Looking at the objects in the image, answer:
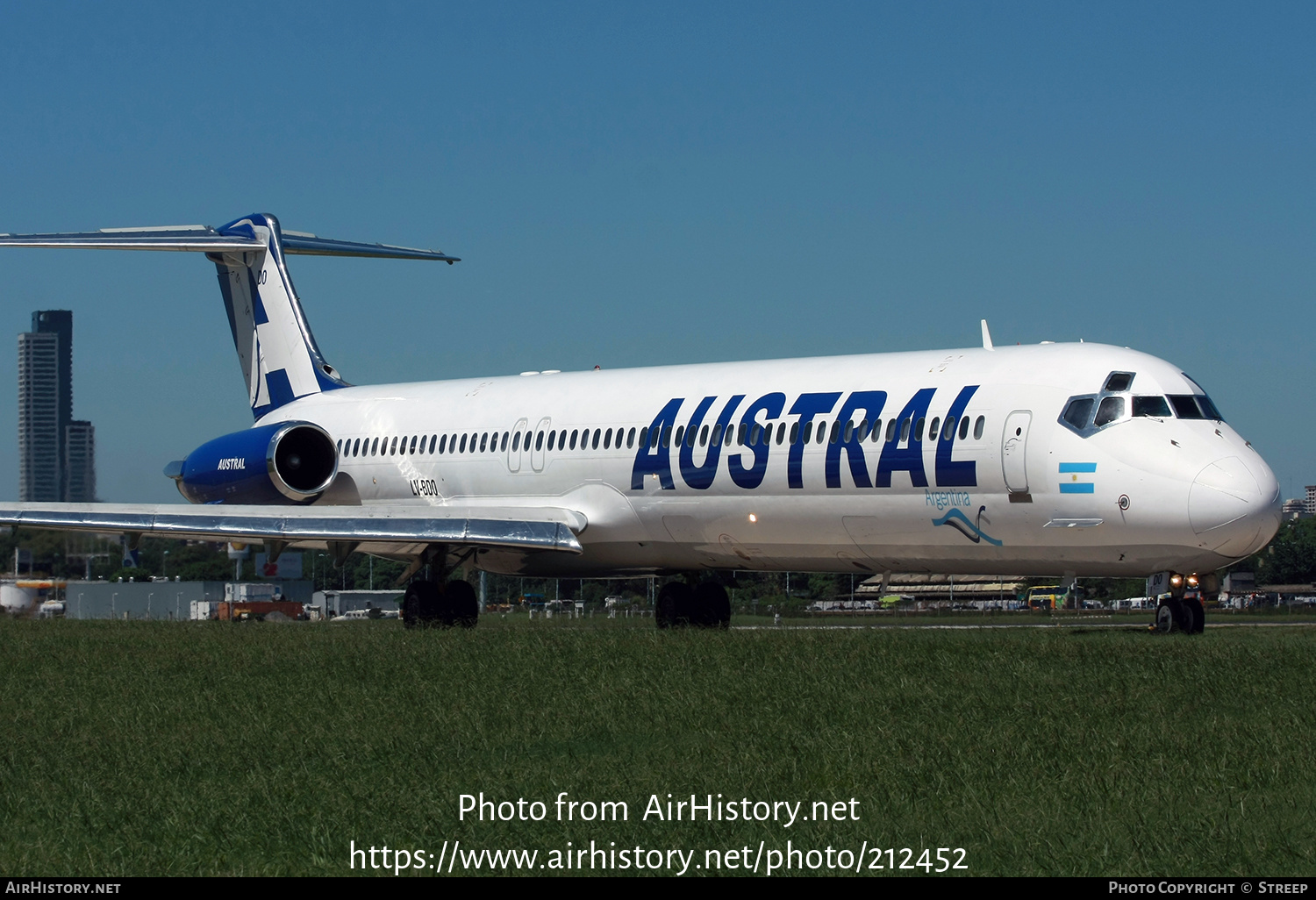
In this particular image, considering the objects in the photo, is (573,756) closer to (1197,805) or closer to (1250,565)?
(1197,805)

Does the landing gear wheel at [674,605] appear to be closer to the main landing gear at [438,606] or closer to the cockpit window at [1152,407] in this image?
the main landing gear at [438,606]

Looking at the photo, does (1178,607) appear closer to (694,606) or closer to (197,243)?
(694,606)

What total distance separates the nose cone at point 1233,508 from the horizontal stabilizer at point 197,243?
725 inches

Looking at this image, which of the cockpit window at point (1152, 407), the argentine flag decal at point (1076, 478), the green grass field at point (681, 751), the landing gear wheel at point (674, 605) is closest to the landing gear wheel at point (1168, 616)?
the green grass field at point (681, 751)

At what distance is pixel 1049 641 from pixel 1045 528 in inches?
52.4

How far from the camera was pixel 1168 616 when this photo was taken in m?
19.1

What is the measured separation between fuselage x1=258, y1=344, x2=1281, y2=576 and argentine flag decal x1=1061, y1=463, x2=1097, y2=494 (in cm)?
2

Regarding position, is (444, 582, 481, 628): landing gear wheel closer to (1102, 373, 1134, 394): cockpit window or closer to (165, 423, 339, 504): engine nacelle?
(165, 423, 339, 504): engine nacelle

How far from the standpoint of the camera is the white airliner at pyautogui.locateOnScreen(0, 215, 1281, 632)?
18.3 metres

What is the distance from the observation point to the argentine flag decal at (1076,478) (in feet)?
59.7

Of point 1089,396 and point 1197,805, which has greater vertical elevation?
point 1089,396

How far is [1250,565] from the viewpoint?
78000 mm

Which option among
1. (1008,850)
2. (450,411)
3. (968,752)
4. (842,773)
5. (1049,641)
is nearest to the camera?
(1008,850)
